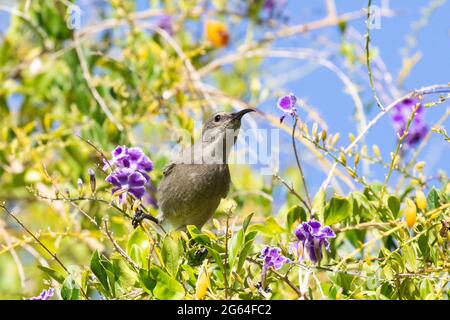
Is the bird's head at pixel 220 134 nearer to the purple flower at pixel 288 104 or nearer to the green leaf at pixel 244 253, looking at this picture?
the purple flower at pixel 288 104

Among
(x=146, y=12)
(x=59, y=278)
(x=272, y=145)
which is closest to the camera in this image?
(x=59, y=278)

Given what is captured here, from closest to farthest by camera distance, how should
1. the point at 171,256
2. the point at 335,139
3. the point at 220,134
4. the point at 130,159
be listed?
the point at 171,256
the point at 130,159
the point at 335,139
the point at 220,134

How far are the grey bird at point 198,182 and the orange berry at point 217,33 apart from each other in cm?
95

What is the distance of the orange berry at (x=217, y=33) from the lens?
4.95 m

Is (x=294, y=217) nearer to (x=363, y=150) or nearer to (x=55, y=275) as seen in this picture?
(x=363, y=150)

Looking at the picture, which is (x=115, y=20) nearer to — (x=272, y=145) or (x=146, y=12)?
(x=146, y=12)

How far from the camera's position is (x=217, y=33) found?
496cm

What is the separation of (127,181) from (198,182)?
1.44 metres

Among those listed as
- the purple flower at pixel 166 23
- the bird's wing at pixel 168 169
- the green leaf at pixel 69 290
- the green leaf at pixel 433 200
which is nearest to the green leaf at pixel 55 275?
the green leaf at pixel 69 290

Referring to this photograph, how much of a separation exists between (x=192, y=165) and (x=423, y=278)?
6.41 ft

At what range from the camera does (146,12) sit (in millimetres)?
4824

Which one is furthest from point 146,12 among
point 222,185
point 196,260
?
point 196,260

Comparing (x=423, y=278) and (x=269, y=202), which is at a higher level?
(x=269, y=202)

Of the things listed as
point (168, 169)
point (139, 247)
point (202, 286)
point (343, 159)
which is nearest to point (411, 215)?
point (343, 159)
